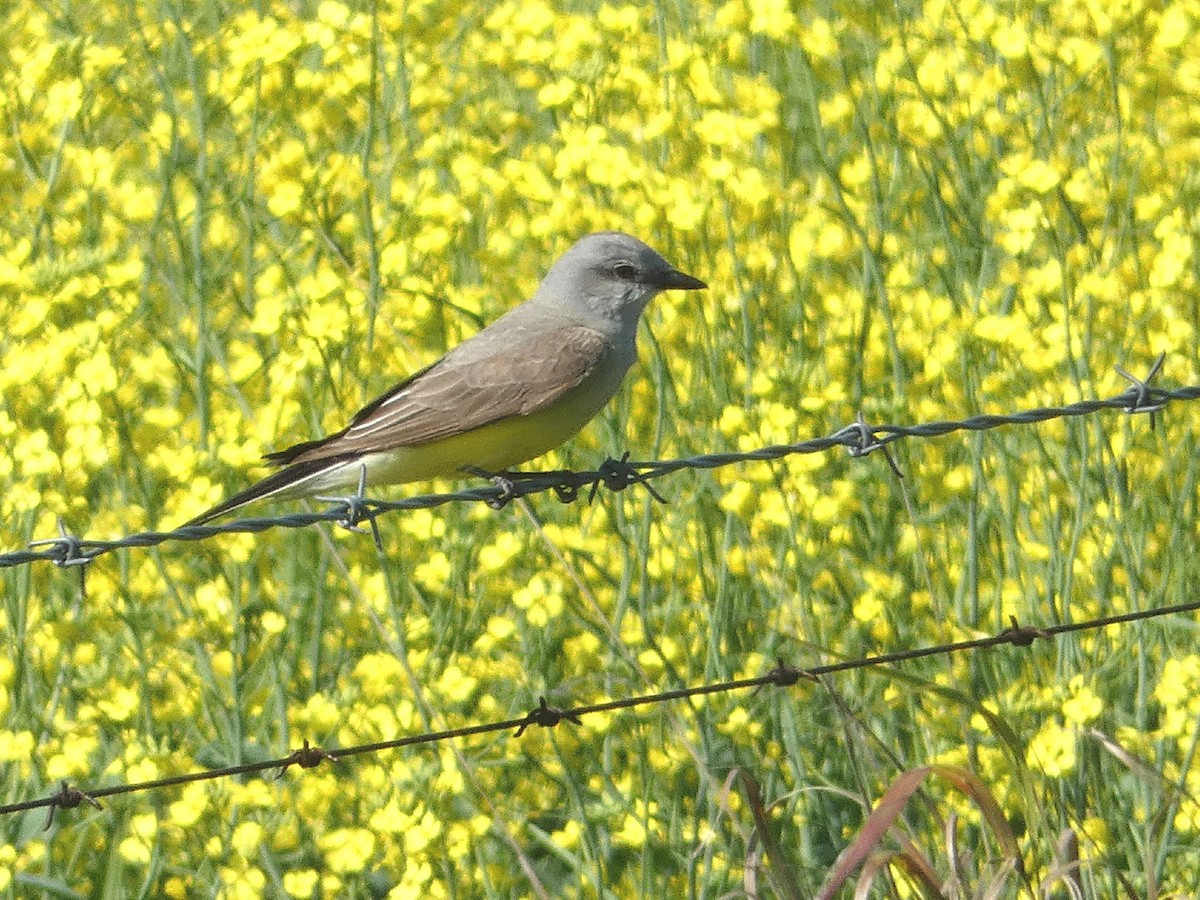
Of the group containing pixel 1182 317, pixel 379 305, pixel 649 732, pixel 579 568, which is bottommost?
pixel 649 732

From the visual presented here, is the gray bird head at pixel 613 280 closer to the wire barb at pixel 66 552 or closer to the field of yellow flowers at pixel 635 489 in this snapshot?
the field of yellow flowers at pixel 635 489

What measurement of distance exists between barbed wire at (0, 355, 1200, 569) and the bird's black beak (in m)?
0.76

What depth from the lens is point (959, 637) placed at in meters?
5.84

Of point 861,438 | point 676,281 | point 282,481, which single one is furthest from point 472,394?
point 861,438

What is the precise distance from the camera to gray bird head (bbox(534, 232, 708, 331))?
591 cm

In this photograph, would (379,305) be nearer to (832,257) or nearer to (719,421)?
(719,421)

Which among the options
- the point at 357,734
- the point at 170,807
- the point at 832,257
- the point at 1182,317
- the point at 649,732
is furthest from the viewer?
the point at 832,257

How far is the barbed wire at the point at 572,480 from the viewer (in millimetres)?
3771

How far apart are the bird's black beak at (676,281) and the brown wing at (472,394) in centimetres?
31

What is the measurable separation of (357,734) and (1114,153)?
9.97 ft

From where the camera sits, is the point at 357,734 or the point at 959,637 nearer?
the point at 357,734

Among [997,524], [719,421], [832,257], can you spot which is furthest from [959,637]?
[832,257]

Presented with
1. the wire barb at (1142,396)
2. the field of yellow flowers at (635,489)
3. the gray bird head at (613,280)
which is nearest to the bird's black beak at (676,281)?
the gray bird head at (613,280)

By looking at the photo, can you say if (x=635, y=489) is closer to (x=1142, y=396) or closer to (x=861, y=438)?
(x=861, y=438)
